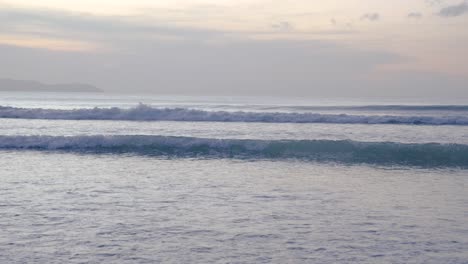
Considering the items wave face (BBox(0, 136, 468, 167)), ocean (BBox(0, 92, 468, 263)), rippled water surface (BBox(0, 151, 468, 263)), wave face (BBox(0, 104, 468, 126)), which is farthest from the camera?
wave face (BBox(0, 104, 468, 126))

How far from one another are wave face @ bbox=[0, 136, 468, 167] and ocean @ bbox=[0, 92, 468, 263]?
0.20ft

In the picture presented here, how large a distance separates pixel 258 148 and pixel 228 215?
862 centimetres

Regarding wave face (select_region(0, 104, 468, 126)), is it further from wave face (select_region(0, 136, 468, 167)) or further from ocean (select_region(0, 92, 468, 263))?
ocean (select_region(0, 92, 468, 263))

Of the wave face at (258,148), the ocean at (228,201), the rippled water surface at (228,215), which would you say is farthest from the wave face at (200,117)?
the rippled water surface at (228,215)

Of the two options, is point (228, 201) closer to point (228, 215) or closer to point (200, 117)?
point (228, 215)

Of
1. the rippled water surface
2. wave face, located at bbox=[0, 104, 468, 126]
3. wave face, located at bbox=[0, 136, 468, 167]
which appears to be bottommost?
the rippled water surface

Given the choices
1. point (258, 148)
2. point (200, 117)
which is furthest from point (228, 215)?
point (200, 117)

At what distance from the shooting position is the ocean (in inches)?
240

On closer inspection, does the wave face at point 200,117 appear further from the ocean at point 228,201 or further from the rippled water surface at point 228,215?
the rippled water surface at point 228,215

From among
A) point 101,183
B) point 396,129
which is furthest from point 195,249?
point 396,129

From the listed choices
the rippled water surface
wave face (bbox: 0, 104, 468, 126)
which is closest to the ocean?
the rippled water surface

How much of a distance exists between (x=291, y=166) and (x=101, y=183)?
537cm

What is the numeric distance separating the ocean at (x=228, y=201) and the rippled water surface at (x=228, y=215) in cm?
2

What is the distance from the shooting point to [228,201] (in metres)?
8.62
